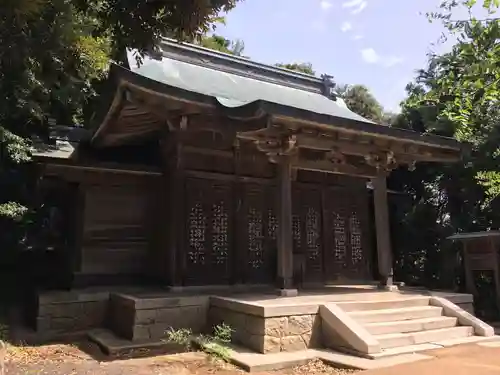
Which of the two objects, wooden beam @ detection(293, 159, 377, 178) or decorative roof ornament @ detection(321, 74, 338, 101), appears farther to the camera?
decorative roof ornament @ detection(321, 74, 338, 101)

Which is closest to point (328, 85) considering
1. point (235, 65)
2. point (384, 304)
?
point (235, 65)

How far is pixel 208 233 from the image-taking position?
26.5 feet

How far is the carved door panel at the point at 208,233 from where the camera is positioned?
786 centimetres

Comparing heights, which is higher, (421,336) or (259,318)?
(259,318)

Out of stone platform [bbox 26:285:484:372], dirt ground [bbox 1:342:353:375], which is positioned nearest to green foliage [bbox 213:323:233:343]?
stone platform [bbox 26:285:484:372]

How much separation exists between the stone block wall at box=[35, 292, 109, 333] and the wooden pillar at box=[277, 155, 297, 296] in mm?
2971

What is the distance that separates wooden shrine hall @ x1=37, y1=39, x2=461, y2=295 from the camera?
6988 mm

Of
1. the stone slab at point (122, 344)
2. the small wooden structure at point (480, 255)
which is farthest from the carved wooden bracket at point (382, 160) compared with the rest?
the stone slab at point (122, 344)

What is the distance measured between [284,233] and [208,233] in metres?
1.72

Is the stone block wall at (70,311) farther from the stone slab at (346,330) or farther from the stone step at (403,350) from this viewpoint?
the stone step at (403,350)

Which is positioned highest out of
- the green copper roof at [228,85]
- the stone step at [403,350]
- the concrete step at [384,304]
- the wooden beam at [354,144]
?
the green copper roof at [228,85]

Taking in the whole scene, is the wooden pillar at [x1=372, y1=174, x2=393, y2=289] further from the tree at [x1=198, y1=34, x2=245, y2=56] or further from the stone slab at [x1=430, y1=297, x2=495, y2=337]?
the tree at [x1=198, y1=34, x2=245, y2=56]

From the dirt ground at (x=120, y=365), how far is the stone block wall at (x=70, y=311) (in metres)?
0.95

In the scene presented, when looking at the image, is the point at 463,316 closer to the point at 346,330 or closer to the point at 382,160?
the point at 346,330
